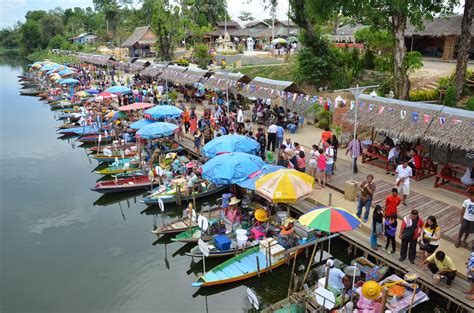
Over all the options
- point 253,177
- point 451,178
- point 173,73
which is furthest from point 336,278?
point 173,73

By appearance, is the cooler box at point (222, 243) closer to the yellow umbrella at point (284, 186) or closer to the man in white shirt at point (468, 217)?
the yellow umbrella at point (284, 186)

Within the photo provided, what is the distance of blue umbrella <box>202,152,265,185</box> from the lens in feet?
39.4

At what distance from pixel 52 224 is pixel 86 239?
228cm

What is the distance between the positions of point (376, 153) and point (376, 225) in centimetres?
625

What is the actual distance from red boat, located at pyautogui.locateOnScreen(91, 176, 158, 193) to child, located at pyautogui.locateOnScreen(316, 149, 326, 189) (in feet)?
24.6

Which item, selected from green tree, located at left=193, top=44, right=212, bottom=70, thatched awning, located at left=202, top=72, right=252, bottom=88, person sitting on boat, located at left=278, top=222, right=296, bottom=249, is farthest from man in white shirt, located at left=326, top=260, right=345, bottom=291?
green tree, located at left=193, top=44, right=212, bottom=70

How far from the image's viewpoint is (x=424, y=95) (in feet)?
69.7

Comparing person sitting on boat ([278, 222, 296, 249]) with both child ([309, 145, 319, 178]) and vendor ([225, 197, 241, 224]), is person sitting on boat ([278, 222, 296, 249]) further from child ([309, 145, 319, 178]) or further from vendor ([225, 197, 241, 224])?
child ([309, 145, 319, 178])

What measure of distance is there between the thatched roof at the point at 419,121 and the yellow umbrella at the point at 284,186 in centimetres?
466

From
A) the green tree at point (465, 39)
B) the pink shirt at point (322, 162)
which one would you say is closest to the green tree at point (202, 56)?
the green tree at point (465, 39)

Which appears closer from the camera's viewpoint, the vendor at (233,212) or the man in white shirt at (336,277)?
the man in white shirt at (336,277)

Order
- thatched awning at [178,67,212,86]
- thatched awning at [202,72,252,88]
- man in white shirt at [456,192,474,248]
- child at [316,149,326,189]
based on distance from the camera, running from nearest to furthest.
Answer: man in white shirt at [456,192,474,248]
child at [316,149,326,189]
thatched awning at [202,72,252,88]
thatched awning at [178,67,212,86]

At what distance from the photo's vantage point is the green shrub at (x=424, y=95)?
20984 mm

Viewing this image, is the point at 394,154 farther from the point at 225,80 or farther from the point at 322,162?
the point at 225,80
